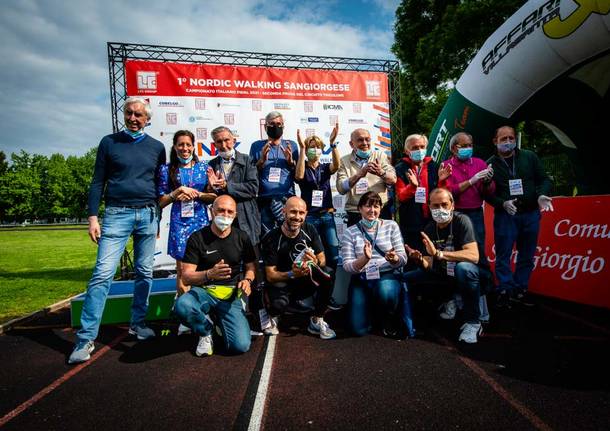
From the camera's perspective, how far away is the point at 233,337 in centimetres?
303

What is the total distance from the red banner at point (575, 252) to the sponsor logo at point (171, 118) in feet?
20.6

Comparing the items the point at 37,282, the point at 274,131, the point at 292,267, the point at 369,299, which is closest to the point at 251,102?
the point at 274,131

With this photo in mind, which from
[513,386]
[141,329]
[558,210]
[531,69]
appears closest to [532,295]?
[558,210]

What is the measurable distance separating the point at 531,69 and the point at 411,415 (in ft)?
15.5

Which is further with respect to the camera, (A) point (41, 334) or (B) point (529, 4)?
(B) point (529, 4)

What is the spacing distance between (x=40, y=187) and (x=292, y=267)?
6745 centimetres

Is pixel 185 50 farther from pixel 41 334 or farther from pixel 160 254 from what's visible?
pixel 41 334

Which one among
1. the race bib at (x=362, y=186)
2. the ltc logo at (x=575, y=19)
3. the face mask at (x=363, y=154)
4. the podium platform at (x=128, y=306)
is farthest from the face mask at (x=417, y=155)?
the podium platform at (x=128, y=306)

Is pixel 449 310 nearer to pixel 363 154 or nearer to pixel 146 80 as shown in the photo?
pixel 363 154

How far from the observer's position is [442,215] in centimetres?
326

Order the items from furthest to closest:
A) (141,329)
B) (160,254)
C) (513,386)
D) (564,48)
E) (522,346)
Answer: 1. (160,254)
2. (564,48)
3. (141,329)
4. (522,346)
5. (513,386)

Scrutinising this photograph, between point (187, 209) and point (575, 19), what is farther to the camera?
point (575, 19)

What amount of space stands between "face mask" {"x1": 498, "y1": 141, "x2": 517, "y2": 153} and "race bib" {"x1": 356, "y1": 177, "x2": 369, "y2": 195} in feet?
5.57

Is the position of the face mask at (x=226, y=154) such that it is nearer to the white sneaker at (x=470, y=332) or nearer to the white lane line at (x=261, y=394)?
the white lane line at (x=261, y=394)
